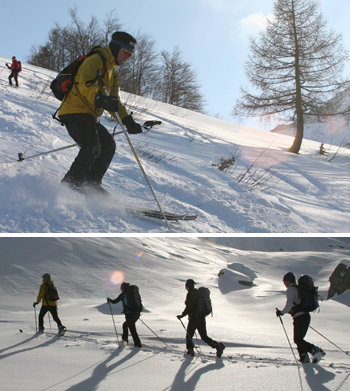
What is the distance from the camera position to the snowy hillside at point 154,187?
16.6 feet

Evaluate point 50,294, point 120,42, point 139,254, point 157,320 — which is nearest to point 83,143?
point 120,42

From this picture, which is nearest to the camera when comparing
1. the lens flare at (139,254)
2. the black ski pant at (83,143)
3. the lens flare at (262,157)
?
the black ski pant at (83,143)

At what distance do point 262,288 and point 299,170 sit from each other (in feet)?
17.8

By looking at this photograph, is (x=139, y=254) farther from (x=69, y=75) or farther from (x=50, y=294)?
(x=69, y=75)

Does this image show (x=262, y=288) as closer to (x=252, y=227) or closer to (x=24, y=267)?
(x=24, y=267)

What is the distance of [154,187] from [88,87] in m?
2.54

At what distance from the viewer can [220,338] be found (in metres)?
6.82

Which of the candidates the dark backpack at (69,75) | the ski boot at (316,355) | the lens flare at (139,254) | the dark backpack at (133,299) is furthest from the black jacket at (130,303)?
the lens flare at (139,254)

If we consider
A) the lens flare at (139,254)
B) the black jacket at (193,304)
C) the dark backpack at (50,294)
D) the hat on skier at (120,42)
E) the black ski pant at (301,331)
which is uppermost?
the hat on skier at (120,42)

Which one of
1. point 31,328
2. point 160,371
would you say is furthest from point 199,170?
point 160,371

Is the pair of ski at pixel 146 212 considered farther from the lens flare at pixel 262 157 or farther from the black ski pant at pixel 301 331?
the lens flare at pixel 262 157

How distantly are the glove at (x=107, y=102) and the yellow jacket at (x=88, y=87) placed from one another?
0.16 meters

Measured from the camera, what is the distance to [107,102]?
4.52m

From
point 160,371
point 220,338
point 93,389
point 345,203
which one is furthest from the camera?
point 345,203
